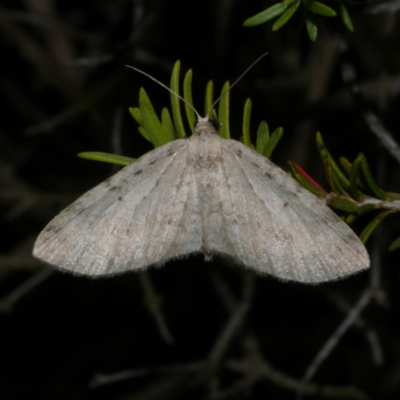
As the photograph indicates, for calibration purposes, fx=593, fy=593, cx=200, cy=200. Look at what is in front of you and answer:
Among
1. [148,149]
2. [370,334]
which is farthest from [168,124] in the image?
[148,149]

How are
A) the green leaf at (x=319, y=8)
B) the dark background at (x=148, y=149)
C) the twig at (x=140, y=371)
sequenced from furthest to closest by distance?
the dark background at (x=148, y=149), the twig at (x=140, y=371), the green leaf at (x=319, y=8)

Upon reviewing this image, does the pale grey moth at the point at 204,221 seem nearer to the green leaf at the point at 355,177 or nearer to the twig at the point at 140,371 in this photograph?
the green leaf at the point at 355,177

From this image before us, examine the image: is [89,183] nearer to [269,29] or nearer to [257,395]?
[269,29]

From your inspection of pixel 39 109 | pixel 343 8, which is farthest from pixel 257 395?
pixel 343 8

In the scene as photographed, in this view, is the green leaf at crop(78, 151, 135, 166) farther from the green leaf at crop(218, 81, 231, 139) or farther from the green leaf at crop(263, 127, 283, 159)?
the green leaf at crop(263, 127, 283, 159)

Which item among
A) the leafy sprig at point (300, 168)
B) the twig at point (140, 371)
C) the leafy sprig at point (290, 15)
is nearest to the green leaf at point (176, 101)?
the leafy sprig at point (300, 168)
